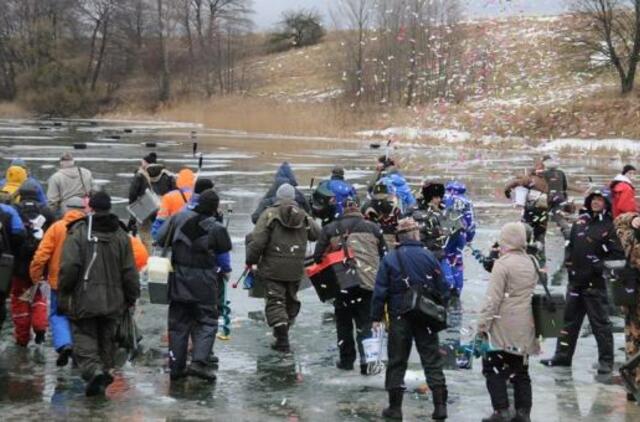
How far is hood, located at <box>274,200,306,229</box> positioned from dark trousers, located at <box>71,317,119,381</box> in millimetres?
2080

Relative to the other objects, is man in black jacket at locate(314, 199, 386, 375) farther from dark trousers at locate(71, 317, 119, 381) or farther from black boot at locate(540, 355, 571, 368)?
dark trousers at locate(71, 317, 119, 381)

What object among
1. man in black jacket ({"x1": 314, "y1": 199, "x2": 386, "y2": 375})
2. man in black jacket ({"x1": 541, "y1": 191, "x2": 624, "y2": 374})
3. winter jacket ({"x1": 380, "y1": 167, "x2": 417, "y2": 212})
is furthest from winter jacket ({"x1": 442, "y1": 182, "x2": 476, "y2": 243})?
man in black jacket ({"x1": 314, "y1": 199, "x2": 386, "y2": 375})

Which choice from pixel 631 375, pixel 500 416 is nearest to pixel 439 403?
pixel 500 416

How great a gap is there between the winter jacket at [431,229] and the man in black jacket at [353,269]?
1.61 meters

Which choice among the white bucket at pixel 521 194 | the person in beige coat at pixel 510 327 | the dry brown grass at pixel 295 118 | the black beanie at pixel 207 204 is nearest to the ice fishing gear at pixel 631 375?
the person in beige coat at pixel 510 327

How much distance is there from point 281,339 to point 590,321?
302cm

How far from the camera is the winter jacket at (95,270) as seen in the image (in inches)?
287

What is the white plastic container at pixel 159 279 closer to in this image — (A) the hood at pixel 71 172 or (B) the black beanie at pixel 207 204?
(B) the black beanie at pixel 207 204

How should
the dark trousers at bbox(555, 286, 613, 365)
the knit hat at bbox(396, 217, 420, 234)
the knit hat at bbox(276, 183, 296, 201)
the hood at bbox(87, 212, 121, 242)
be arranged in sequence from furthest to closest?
the knit hat at bbox(276, 183, 296, 201) → the dark trousers at bbox(555, 286, 613, 365) → the hood at bbox(87, 212, 121, 242) → the knit hat at bbox(396, 217, 420, 234)

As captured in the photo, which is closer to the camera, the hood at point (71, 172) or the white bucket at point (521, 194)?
the hood at point (71, 172)

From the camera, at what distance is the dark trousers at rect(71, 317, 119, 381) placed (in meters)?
7.27

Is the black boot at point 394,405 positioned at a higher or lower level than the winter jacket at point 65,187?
lower

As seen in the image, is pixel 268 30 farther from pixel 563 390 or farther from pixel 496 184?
pixel 563 390

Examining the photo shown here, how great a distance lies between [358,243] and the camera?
27.9ft
